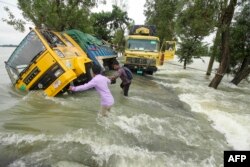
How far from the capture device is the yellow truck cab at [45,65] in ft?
31.0

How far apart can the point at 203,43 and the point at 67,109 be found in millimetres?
25111

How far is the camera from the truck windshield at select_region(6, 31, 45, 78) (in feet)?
33.8

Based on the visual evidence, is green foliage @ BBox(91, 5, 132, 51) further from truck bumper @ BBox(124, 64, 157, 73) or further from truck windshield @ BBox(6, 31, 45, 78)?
truck windshield @ BBox(6, 31, 45, 78)

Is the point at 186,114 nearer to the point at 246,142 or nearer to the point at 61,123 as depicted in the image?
the point at 246,142

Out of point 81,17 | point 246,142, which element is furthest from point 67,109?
point 81,17

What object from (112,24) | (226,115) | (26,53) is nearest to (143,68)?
(226,115)

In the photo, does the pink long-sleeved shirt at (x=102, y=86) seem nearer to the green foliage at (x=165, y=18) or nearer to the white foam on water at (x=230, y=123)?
the white foam on water at (x=230, y=123)

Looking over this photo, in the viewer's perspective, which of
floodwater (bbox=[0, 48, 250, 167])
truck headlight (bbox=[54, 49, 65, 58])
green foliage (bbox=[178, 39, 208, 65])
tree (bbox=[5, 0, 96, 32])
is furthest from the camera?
green foliage (bbox=[178, 39, 208, 65])

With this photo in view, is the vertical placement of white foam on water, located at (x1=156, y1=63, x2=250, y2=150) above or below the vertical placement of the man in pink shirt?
below

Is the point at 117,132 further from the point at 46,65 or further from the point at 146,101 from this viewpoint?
the point at 146,101

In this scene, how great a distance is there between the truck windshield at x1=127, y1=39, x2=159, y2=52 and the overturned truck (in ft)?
25.6

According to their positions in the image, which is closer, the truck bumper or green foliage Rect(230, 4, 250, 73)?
the truck bumper

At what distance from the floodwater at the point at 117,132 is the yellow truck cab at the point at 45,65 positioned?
0.44 m

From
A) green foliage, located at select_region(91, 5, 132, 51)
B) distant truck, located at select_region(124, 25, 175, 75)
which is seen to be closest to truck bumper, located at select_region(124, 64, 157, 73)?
distant truck, located at select_region(124, 25, 175, 75)
